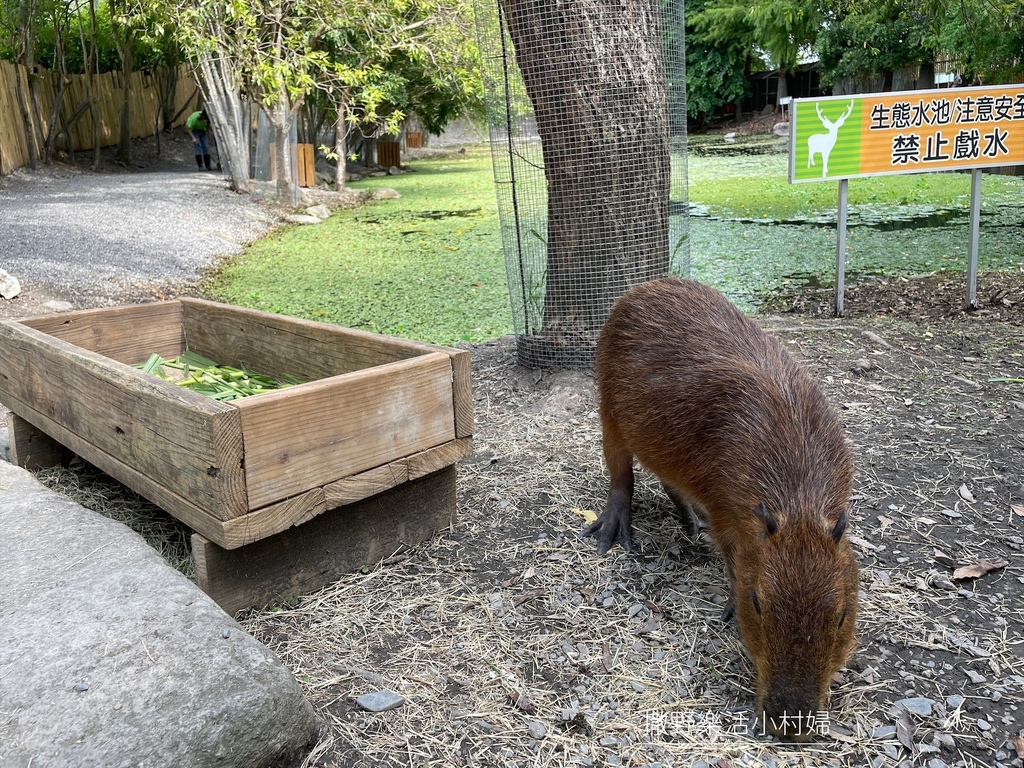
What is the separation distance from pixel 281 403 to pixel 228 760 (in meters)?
1.04

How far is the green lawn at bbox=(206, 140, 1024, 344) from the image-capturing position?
737cm

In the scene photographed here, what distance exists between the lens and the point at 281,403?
8.41 ft

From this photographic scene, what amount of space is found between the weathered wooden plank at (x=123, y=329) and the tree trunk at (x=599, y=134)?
2063 millimetres

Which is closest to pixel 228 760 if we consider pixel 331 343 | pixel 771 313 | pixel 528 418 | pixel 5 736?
pixel 5 736

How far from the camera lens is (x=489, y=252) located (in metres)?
9.91

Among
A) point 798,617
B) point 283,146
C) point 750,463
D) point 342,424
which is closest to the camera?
point 798,617

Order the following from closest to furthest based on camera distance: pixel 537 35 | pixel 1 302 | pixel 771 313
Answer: pixel 537 35 → pixel 771 313 → pixel 1 302

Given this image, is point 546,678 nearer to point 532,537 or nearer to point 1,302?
point 532,537

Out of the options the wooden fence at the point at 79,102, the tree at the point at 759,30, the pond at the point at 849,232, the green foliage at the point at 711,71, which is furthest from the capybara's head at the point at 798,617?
the green foliage at the point at 711,71

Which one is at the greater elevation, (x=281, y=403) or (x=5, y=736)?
(x=281, y=403)

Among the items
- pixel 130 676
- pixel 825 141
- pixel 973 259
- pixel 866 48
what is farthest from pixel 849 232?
pixel 866 48

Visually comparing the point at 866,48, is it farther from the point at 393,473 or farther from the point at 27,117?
the point at 393,473

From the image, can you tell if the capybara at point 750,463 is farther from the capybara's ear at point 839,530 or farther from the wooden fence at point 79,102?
the wooden fence at point 79,102

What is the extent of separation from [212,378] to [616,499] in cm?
182
